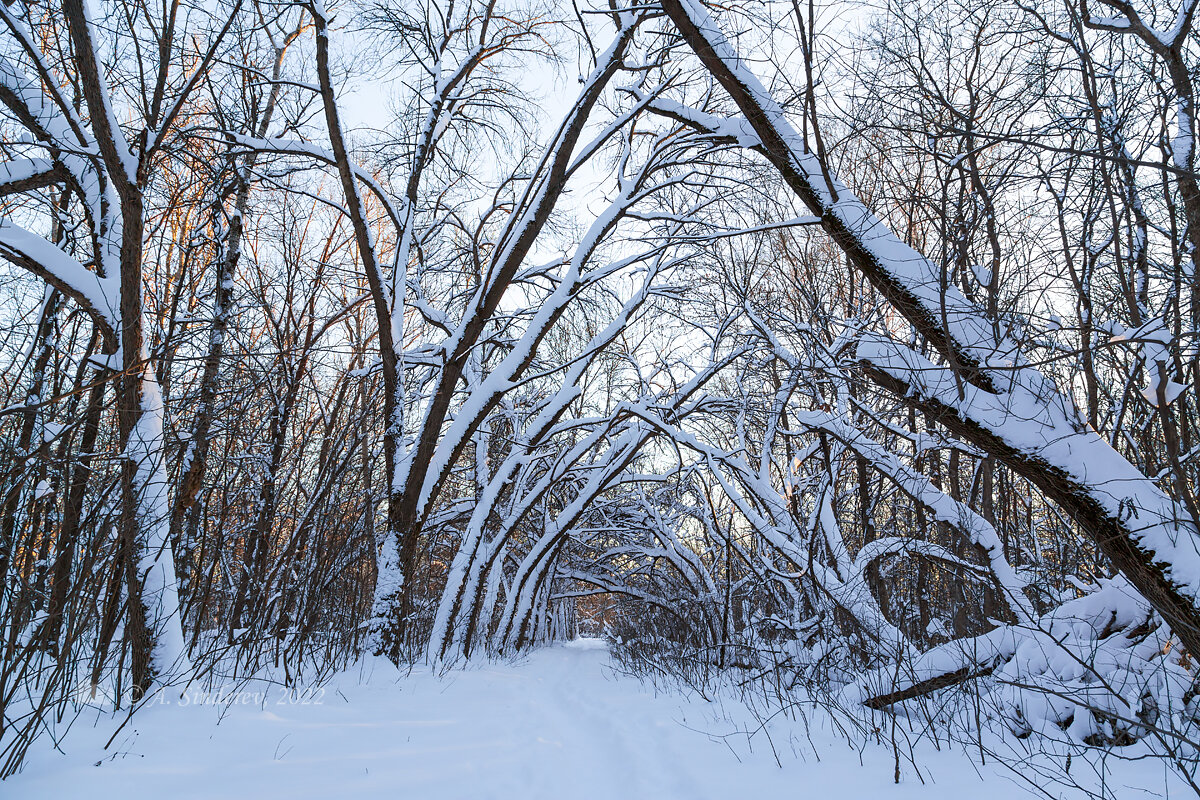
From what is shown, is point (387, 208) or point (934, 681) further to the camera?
point (387, 208)

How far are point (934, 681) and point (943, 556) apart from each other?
56.1 inches

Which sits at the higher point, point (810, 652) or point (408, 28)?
point (408, 28)

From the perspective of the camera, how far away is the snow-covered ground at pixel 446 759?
2195 millimetres

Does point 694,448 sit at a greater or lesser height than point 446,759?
greater

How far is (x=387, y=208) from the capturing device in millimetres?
7301

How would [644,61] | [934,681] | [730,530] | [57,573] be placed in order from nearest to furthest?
[57,573] → [934,681] → [644,61] → [730,530]

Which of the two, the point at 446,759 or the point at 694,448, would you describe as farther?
the point at 694,448

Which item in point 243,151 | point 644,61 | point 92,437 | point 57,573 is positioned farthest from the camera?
point 644,61

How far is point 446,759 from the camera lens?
2.92m

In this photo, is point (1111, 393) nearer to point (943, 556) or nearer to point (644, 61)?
point (943, 556)

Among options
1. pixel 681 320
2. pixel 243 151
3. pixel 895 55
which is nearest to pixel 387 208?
pixel 243 151

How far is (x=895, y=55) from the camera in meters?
3.91

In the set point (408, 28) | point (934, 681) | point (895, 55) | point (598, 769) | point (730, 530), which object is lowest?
point (598, 769)

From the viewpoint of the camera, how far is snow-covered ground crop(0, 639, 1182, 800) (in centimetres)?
220
